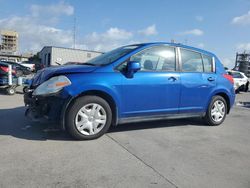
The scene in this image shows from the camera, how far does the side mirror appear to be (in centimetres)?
511

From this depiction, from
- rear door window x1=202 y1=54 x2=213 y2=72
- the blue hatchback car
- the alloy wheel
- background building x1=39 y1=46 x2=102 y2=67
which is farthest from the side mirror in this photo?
background building x1=39 y1=46 x2=102 y2=67

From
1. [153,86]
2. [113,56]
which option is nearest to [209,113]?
[153,86]

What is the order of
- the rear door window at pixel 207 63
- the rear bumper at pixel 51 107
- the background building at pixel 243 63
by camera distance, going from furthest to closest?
the background building at pixel 243 63 < the rear door window at pixel 207 63 < the rear bumper at pixel 51 107

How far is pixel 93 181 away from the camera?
333 centimetres

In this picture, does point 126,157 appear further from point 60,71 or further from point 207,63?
point 207,63

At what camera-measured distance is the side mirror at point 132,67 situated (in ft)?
16.8

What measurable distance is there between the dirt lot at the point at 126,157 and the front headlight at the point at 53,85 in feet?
2.34

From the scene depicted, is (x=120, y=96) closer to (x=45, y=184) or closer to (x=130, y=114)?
(x=130, y=114)

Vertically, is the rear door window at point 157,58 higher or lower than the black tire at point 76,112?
higher

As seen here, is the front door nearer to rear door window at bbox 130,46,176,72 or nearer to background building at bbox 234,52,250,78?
rear door window at bbox 130,46,176,72

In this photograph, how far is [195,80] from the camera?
6141 mm

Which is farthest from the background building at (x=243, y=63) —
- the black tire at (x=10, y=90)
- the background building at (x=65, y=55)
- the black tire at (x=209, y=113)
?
the black tire at (x=209, y=113)

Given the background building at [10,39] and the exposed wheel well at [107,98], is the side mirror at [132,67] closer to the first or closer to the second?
the exposed wheel well at [107,98]

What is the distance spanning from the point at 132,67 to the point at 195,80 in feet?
5.56
